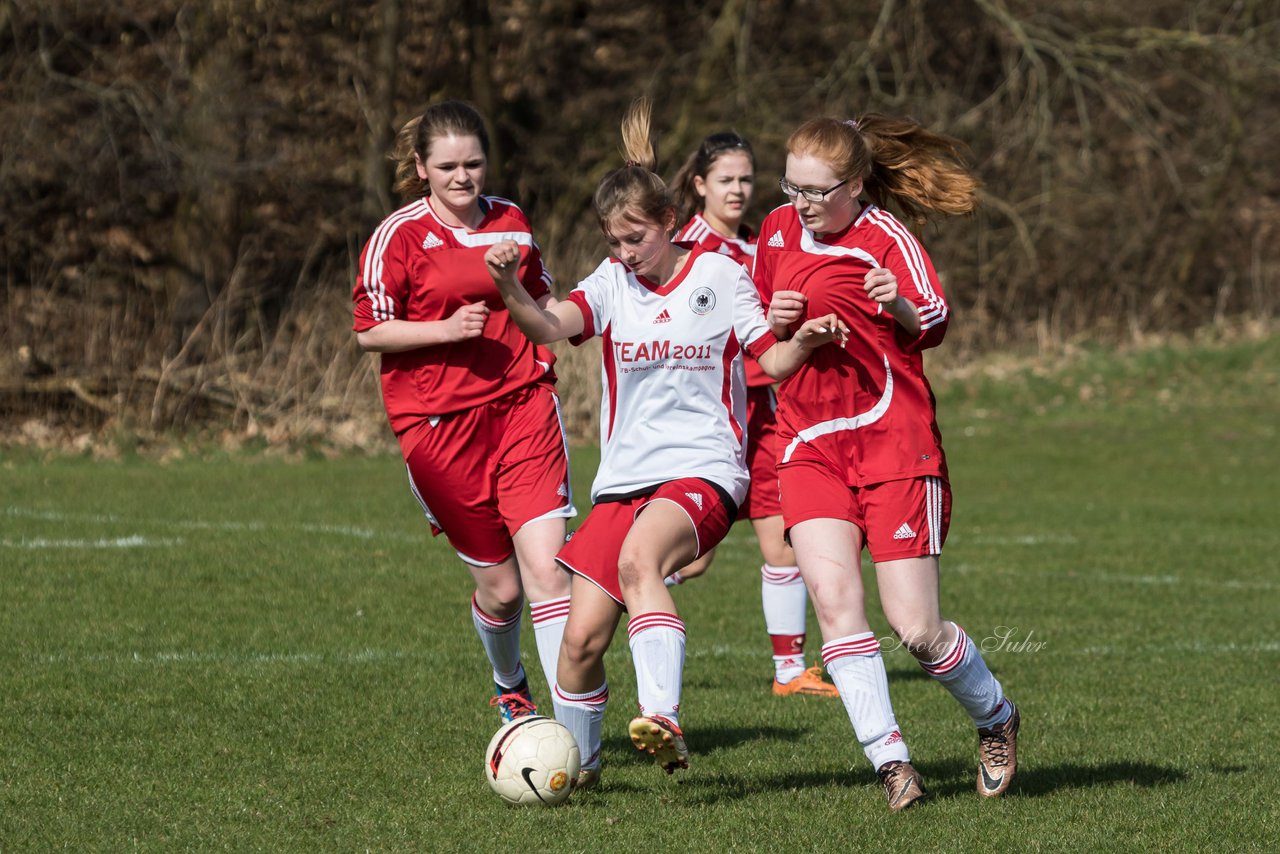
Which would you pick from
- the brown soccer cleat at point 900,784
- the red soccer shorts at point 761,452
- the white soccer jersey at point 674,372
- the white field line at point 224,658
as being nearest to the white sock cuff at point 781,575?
the red soccer shorts at point 761,452

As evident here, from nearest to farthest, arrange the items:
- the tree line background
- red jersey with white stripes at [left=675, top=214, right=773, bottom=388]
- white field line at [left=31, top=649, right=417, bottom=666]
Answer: white field line at [left=31, top=649, right=417, bottom=666] → red jersey with white stripes at [left=675, top=214, right=773, bottom=388] → the tree line background

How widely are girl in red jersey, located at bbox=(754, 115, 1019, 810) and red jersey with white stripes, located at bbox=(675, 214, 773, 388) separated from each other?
212 cm

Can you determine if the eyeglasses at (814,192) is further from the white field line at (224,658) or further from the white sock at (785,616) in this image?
the white field line at (224,658)

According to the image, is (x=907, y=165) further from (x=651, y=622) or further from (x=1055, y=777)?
(x=1055, y=777)

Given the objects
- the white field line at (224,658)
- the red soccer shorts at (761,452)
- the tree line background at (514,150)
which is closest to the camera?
the white field line at (224,658)

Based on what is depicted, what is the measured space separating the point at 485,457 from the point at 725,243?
6.79ft

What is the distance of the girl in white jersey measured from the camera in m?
4.96

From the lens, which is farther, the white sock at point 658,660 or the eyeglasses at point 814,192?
the eyeglasses at point 814,192

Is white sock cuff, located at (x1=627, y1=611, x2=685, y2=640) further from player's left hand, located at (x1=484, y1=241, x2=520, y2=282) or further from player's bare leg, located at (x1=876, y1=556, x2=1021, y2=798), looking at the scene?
player's left hand, located at (x1=484, y1=241, x2=520, y2=282)

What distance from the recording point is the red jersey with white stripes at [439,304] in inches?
222

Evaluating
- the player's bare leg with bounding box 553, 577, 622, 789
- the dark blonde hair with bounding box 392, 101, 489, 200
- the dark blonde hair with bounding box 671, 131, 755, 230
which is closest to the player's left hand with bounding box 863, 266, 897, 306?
the player's bare leg with bounding box 553, 577, 622, 789

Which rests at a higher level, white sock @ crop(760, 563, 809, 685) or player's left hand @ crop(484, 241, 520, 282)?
player's left hand @ crop(484, 241, 520, 282)

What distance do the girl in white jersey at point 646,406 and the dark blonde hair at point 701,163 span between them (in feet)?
7.44

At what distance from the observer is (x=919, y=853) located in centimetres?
449
